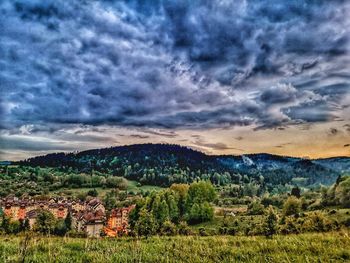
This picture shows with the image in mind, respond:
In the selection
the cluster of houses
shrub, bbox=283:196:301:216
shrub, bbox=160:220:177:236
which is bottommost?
the cluster of houses

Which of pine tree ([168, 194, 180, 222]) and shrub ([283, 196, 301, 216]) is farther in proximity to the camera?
pine tree ([168, 194, 180, 222])

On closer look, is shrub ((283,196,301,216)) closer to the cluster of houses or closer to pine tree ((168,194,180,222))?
pine tree ((168,194,180,222))

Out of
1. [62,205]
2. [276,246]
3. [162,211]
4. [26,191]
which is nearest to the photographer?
[276,246]

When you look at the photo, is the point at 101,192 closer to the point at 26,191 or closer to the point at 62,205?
the point at 26,191

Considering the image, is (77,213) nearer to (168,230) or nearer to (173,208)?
(173,208)

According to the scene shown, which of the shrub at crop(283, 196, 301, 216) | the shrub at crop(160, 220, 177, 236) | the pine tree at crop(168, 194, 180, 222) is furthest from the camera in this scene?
the pine tree at crop(168, 194, 180, 222)

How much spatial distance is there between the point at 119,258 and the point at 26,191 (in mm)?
200321

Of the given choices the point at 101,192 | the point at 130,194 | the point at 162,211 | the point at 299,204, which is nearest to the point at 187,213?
the point at 162,211

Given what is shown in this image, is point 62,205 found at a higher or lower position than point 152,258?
lower

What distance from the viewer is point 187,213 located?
116688 millimetres

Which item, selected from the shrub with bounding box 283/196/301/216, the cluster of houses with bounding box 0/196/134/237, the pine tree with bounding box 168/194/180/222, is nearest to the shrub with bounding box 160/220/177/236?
the cluster of houses with bounding box 0/196/134/237

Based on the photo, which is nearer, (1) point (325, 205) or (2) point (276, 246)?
(2) point (276, 246)

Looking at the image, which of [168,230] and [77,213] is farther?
[77,213]

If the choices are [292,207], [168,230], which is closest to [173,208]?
[292,207]
